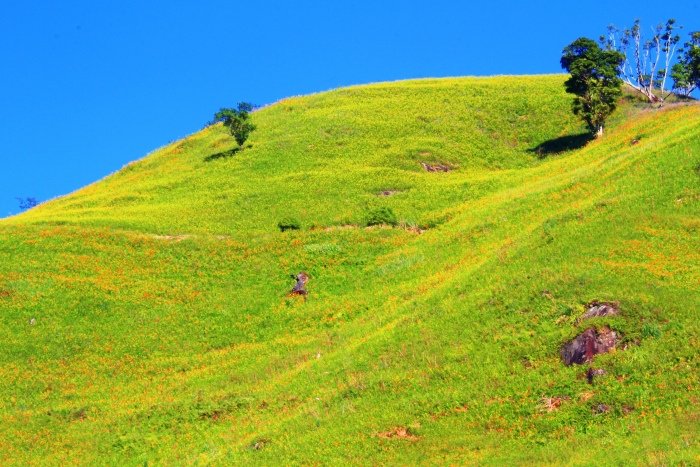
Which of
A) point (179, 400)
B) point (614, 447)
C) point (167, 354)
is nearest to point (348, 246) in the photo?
point (167, 354)

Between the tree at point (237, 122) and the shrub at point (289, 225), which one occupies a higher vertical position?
the tree at point (237, 122)

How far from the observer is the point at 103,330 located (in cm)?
5122

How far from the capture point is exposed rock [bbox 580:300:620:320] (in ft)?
117

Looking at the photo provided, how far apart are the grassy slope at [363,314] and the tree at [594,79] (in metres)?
2.50

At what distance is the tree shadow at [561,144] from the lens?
3452 inches

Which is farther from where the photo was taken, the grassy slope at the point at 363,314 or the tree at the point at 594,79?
the tree at the point at 594,79

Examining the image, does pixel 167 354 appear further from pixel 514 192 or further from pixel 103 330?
pixel 514 192

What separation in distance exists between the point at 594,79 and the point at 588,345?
57.4 metres

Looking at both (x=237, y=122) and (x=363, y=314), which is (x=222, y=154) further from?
(x=363, y=314)

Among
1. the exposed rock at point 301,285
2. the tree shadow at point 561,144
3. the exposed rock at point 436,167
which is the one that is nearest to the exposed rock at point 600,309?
the exposed rock at point 301,285

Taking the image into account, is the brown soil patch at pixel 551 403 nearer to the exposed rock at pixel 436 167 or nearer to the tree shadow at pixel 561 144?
the exposed rock at pixel 436 167

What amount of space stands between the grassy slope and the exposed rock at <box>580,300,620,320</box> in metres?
0.49

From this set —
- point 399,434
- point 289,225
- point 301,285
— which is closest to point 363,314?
point 301,285

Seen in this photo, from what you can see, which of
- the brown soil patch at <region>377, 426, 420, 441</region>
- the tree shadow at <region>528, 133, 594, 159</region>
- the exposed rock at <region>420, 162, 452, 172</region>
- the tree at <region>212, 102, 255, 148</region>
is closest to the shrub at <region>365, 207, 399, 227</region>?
the exposed rock at <region>420, 162, 452, 172</region>
